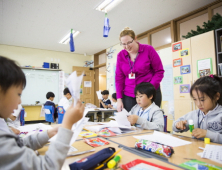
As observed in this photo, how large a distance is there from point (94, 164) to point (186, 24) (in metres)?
4.02

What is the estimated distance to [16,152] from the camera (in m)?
0.40

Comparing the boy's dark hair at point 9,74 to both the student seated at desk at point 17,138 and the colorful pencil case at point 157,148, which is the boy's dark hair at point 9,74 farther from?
the colorful pencil case at point 157,148

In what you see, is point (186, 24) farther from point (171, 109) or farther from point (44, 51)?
point (44, 51)

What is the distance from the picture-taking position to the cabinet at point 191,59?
272 centimetres

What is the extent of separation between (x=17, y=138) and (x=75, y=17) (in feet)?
11.9

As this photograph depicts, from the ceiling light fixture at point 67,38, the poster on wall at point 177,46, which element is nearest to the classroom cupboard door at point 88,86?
the ceiling light fixture at point 67,38

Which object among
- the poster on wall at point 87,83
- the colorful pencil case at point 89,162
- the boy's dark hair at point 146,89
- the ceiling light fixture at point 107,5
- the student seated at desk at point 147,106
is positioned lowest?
the colorful pencil case at point 89,162

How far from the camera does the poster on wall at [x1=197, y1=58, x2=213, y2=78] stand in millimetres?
2715

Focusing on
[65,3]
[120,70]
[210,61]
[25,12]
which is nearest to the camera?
[120,70]

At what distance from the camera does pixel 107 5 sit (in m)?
3.19

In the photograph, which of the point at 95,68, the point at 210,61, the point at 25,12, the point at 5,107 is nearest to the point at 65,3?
the point at 25,12

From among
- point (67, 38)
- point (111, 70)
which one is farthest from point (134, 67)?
point (111, 70)

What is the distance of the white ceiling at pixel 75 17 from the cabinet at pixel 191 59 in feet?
2.85

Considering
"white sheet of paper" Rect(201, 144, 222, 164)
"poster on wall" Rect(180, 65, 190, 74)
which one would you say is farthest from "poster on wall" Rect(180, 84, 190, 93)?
"white sheet of paper" Rect(201, 144, 222, 164)
